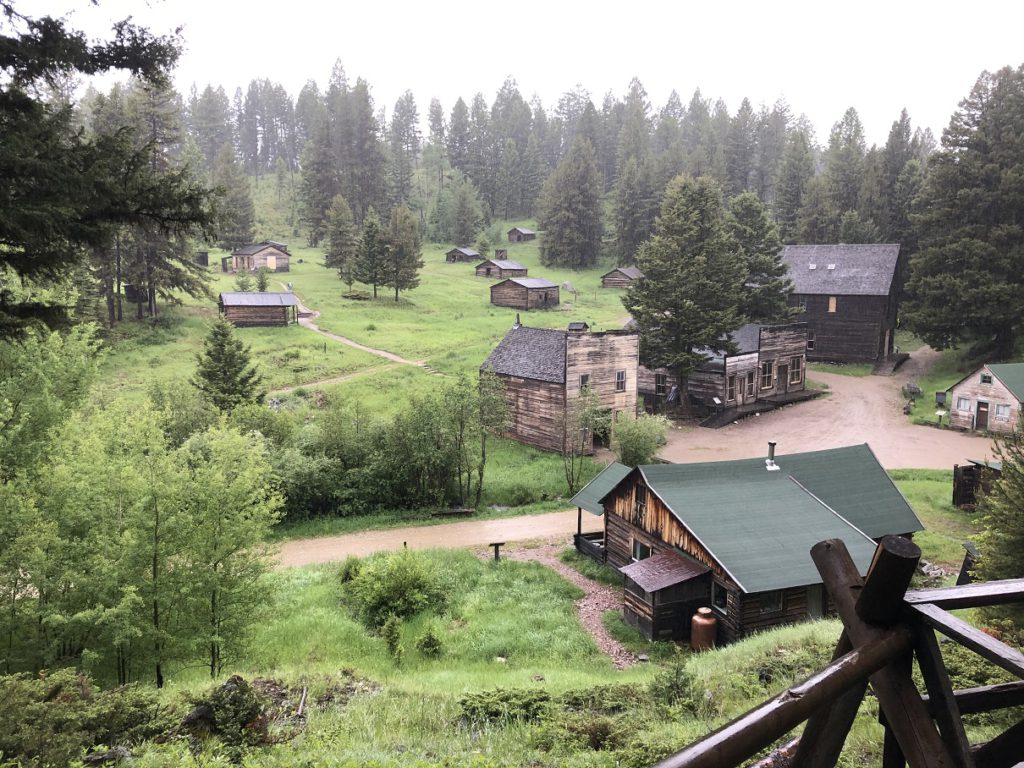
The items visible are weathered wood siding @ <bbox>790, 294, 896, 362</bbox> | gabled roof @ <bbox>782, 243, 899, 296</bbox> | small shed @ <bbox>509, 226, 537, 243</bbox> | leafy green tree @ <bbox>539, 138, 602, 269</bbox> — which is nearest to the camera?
weathered wood siding @ <bbox>790, 294, 896, 362</bbox>

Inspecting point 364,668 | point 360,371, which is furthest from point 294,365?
point 364,668

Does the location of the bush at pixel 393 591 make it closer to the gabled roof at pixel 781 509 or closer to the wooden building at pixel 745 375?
the gabled roof at pixel 781 509

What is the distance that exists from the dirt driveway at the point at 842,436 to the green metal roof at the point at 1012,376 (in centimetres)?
299

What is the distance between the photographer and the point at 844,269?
5616 centimetres

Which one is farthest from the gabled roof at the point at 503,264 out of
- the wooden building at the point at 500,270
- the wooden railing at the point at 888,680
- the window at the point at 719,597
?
the wooden railing at the point at 888,680

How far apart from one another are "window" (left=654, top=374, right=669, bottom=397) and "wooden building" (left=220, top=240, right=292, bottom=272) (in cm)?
4862

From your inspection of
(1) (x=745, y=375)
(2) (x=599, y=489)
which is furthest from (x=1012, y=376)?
(2) (x=599, y=489)

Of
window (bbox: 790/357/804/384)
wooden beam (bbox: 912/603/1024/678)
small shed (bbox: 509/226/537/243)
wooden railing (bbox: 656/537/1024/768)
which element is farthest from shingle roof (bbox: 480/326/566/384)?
small shed (bbox: 509/226/537/243)

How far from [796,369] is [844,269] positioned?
13.8 m

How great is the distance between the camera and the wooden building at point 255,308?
53031mm

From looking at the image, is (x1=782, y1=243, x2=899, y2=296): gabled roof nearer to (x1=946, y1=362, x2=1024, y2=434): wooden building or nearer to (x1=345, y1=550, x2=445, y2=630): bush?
(x1=946, y1=362, x2=1024, y2=434): wooden building

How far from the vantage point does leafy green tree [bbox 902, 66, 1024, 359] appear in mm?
45688

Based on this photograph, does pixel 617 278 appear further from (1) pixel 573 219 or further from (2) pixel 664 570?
(2) pixel 664 570

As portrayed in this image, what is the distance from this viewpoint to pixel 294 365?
44.5 m
